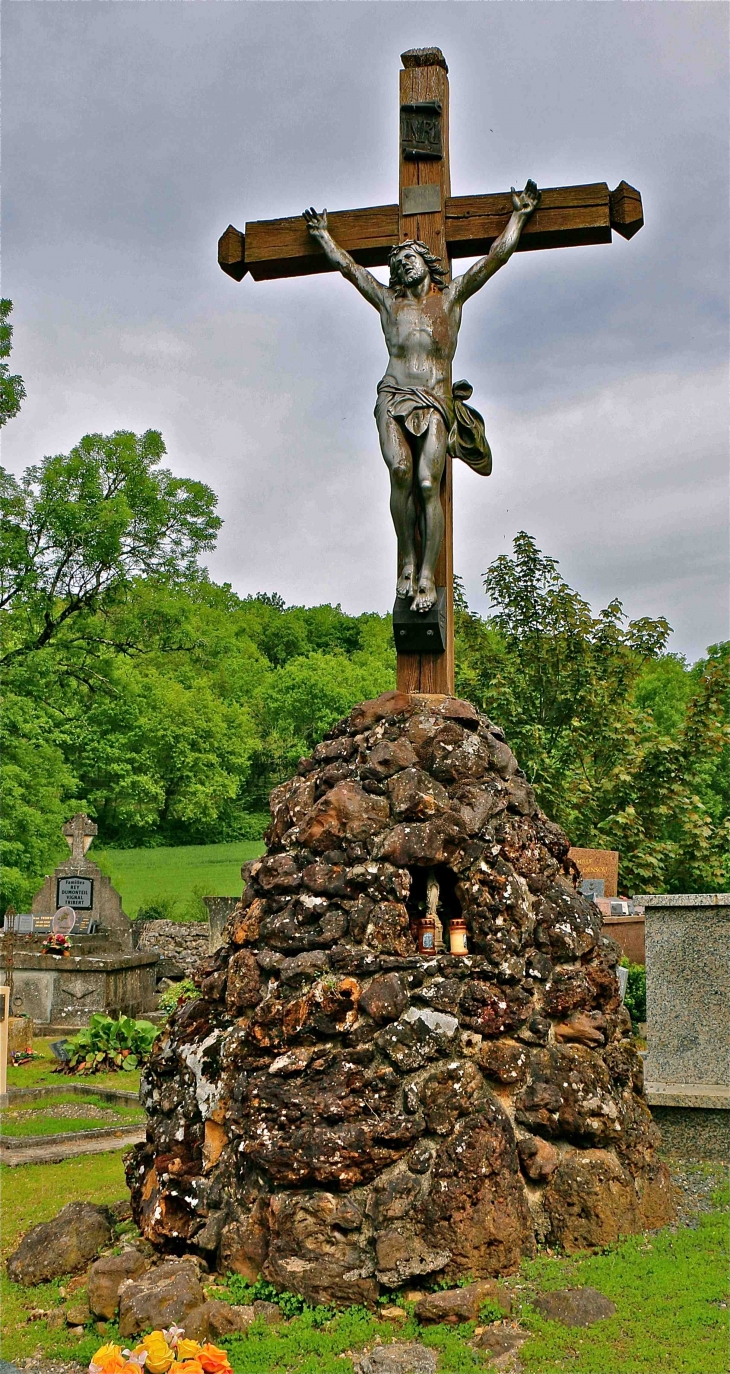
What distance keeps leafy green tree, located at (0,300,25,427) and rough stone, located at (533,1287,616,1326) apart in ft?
66.7

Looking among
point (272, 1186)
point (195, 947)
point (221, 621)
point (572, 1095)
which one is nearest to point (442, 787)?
point (572, 1095)

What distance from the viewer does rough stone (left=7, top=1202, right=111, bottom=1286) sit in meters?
5.84

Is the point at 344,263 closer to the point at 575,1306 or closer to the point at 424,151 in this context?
the point at 424,151

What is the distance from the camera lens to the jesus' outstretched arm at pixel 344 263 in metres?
7.21

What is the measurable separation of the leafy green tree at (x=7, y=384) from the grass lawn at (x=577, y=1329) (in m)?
19.0

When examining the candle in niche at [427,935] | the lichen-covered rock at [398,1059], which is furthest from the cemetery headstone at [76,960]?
the candle in niche at [427,935]

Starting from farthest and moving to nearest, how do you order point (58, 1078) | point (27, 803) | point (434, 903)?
point (27, 803) → point (58, 1078) → point (434, 903)

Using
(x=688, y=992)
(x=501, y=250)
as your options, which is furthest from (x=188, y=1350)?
(x=501, y=250)

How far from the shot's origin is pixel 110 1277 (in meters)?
5.26

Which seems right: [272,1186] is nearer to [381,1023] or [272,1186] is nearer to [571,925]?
[381,1023]

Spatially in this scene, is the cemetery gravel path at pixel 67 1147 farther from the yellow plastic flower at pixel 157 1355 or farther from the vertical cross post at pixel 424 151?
the vertical cross post at pixel 424 151

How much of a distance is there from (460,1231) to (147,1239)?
5.63 ft

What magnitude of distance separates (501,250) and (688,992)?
5.26 meters

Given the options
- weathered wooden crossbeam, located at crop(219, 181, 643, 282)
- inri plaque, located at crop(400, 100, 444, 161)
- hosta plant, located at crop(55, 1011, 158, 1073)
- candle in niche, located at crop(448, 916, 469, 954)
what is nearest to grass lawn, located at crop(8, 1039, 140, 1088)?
hosta plant, located at crop(55, 1011, 158, 1073)
